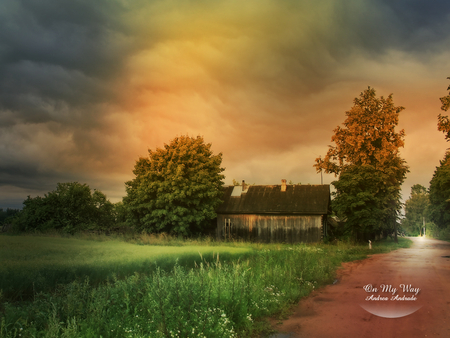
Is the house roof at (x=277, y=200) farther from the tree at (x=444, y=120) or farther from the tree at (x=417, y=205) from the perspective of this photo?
the tree at (x=417, y=205)

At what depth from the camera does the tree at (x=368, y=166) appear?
37.9m

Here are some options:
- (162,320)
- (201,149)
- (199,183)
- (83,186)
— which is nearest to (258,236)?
(199,183)

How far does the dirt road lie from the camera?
7.33 metres

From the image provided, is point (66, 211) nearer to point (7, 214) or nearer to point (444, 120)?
point (7, 214)

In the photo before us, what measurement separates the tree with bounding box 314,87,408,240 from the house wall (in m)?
3.61

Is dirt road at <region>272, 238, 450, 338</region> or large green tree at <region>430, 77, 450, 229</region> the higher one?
large green tree at <region>430, 77, 450, 229</region>

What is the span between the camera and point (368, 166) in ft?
127

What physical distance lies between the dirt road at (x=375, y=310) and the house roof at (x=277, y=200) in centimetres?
2460

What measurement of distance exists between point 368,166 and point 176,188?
67.6 ft

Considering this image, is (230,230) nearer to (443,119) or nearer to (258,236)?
(258,236)

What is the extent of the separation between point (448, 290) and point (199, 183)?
28.1 m

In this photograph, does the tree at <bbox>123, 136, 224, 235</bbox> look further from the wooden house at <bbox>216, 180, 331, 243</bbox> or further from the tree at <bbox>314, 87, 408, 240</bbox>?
the tree at <bbox>314, 87, 408, 240</bbox>

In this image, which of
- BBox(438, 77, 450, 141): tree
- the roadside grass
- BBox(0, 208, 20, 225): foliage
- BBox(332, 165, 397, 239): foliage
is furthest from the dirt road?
BBox(0, 208, 20, 225): foliage

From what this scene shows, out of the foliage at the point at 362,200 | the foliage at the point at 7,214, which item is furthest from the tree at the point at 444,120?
the foliage at the point at 7,214
